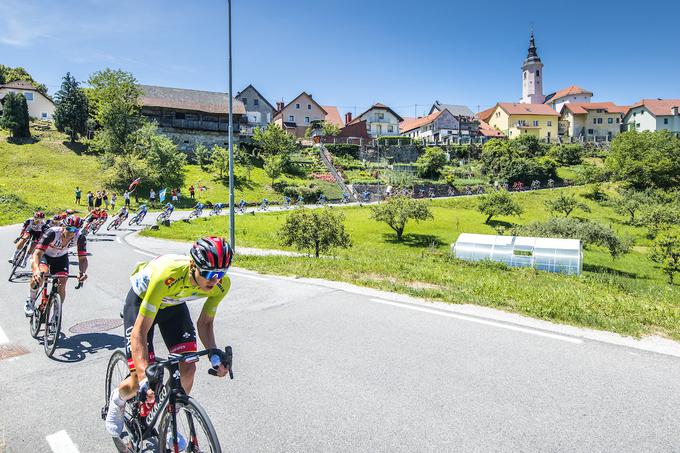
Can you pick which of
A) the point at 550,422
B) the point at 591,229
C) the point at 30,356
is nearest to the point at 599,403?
the point at 550,422

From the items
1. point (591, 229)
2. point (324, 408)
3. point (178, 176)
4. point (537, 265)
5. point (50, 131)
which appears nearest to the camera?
point (324, 408)

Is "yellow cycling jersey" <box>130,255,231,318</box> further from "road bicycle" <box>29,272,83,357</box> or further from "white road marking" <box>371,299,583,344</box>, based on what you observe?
"white road marking" <box>371,299,583,344</box>

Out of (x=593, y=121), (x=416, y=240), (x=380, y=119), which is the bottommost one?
(x=416, y=240)

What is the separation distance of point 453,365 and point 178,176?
46.8 metres

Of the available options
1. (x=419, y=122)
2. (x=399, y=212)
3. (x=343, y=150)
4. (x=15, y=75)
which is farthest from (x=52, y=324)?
(x=15, y=75)

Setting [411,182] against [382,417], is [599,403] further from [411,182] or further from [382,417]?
[411,182]

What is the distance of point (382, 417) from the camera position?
4.45 m

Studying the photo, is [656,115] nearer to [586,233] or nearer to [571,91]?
[571,91]

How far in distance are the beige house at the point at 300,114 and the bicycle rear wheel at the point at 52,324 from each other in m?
75.3

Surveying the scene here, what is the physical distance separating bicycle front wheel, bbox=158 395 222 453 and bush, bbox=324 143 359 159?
63941mm

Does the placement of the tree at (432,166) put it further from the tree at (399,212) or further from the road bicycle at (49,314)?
the road bicycle at (49,314)

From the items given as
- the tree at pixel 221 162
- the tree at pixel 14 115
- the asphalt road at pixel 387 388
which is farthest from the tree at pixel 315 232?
the tree at pixel 14 115

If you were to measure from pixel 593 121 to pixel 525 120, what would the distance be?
2054 centimetres

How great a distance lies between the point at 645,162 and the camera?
197 feet
